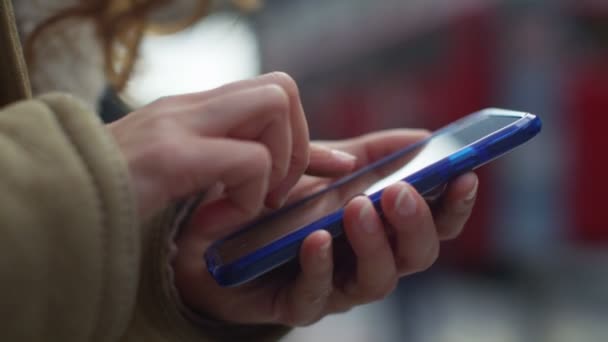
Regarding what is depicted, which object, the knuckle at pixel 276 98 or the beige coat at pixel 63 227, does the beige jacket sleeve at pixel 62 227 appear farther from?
the knuckle at pixel 276 98

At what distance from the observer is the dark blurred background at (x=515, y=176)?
277 centimetres

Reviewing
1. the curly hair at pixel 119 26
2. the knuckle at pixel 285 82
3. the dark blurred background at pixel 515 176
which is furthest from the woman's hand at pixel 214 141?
the dark blurred background at pixel 515 176

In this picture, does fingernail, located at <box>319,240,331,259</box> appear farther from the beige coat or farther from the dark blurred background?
the dark blurred background

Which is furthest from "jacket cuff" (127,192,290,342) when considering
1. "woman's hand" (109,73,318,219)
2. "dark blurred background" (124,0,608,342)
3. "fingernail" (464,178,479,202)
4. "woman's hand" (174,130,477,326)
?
"dark blurred background" (124,0,608,342)

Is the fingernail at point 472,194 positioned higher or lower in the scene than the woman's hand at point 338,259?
higher

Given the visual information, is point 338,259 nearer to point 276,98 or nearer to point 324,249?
point 324,249

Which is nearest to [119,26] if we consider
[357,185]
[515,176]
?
[357,185]

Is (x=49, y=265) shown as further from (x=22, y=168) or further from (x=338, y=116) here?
(x=338, y=116)

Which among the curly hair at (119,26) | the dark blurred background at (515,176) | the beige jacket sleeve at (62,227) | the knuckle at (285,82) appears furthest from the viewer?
the dark blurred background at (515,176)

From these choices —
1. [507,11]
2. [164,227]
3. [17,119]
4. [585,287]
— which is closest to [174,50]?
[164,227]

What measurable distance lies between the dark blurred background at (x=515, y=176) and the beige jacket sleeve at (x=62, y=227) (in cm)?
226

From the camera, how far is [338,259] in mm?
581

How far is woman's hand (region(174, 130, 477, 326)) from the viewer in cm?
49

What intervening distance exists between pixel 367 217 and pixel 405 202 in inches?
1.3
